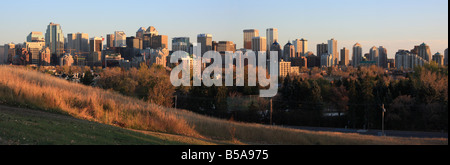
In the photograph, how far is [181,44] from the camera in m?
163

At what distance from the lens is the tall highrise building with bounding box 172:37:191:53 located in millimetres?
156775

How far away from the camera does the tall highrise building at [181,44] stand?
514ft

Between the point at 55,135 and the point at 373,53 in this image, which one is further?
the point at 373,53

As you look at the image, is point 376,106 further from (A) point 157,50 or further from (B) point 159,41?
(B) point 159,41

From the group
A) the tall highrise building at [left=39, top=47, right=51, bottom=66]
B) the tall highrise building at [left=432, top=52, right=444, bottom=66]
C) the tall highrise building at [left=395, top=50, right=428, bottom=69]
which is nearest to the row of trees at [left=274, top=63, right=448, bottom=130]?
the tall highrise building at [left=432, top=52, right=444, bottom=66]

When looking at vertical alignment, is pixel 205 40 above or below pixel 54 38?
below

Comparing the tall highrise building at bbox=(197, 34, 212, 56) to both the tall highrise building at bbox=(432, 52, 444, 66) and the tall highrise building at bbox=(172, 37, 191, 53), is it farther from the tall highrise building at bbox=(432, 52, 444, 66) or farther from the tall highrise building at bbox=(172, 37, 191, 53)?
the tall highrise building at bbox=(432, 52, 444, 66)

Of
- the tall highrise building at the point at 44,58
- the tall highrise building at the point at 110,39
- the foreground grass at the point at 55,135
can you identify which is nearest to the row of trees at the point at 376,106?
the foreground grass at the point at 55,135

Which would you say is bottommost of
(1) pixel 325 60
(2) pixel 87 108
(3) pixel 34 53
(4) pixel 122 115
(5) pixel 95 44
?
(4) pixel 122 115

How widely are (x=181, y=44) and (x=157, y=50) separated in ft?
122

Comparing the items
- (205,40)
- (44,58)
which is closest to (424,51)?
(44,58)

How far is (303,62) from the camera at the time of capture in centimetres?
14675

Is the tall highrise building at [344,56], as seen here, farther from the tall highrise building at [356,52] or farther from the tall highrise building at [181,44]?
the tall highrise building at [181,44]
